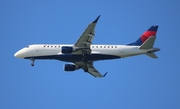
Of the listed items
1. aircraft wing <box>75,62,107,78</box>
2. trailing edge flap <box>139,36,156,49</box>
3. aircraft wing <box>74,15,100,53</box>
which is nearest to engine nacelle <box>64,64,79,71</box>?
aircraft wing <box>75,62,107,78</box>

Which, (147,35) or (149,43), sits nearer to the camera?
(149,43)

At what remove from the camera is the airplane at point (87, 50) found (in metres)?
72.6

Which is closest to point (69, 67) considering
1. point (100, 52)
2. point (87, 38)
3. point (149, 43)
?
point (100, 52)

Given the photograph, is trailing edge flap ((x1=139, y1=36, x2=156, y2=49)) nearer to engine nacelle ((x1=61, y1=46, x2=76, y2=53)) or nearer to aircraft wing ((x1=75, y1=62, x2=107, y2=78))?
aircraft wing ((x1=75, y1=62, x2=107, y2=78))

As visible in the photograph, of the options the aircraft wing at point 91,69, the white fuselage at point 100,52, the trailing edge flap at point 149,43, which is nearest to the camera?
the trailing edge flap at point 149,43

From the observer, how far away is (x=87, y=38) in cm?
7200

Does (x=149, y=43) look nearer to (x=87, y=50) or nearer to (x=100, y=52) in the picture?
(x=100, y=52)

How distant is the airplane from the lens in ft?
238

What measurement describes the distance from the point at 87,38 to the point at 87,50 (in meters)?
2.91

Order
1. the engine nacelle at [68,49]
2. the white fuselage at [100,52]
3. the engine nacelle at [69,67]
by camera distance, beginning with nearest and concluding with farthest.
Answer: the engine nacelle at [68,49] < the white fuselage at [100,52] < the engine nacelle at [69,67]

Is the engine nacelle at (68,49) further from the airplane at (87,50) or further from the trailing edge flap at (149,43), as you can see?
the trailing edge flap at (149,43)

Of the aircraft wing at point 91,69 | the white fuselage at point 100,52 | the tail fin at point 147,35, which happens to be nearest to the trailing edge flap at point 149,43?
the white fuselage at point 100,52

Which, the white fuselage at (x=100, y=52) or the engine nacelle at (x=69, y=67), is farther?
the engine nacelle at (x=69, y=67)

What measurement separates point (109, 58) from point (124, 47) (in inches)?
127
